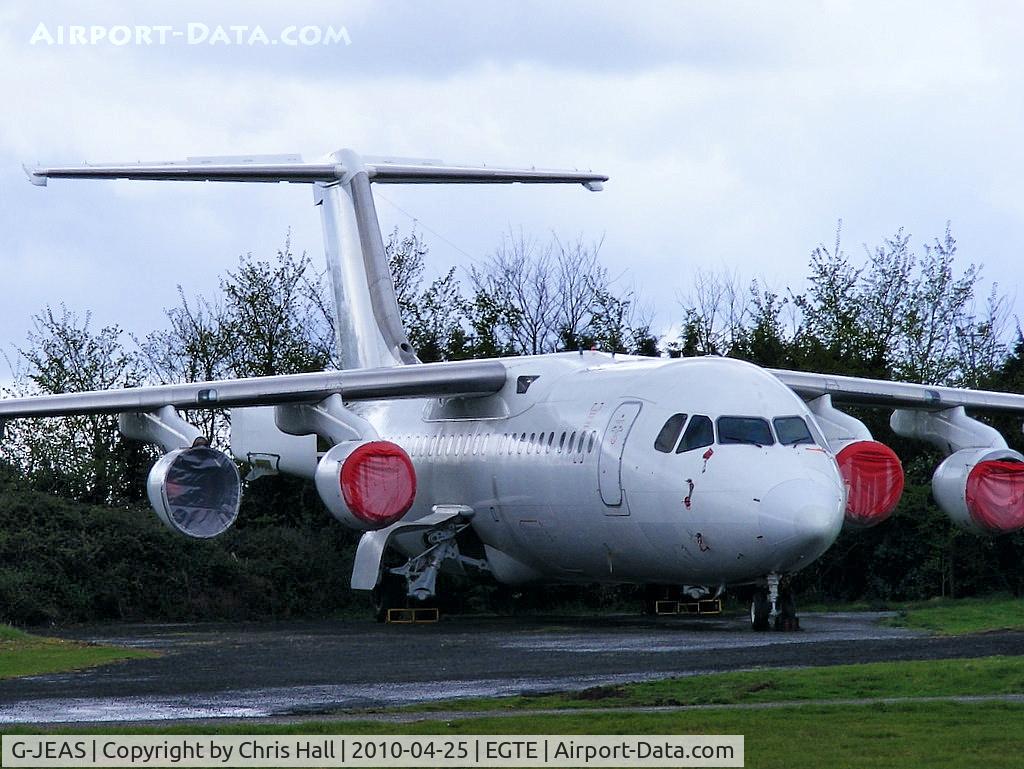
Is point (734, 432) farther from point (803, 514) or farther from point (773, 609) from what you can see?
point (773, 609)

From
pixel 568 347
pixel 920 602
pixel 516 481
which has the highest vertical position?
pixel 568 347

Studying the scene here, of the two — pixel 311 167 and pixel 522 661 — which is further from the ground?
pixel 311 167

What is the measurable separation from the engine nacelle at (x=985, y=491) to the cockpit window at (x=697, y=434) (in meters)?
4.27

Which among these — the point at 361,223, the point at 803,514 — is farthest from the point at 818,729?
the point at 361,223

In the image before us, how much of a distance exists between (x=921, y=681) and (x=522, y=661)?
4280 mm

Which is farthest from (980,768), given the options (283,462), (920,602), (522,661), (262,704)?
(283,462)

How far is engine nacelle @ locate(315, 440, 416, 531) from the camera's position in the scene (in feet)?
67.1

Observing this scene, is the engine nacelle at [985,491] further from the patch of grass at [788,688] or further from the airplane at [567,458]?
the patch of grass at [788,688]

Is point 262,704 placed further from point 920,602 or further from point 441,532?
point 920,602

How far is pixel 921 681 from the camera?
1165cm

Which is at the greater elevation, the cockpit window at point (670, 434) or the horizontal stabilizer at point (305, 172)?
the horizontal stabilizer at point (305, 172)

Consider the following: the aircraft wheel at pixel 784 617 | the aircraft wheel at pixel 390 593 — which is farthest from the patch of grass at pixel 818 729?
the aircraft wheel at pixel 390 593

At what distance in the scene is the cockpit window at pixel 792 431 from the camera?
18.2 metres

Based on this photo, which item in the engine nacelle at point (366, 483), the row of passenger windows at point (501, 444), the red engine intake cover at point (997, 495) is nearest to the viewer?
the row of passenger windows at point (501, 444)
